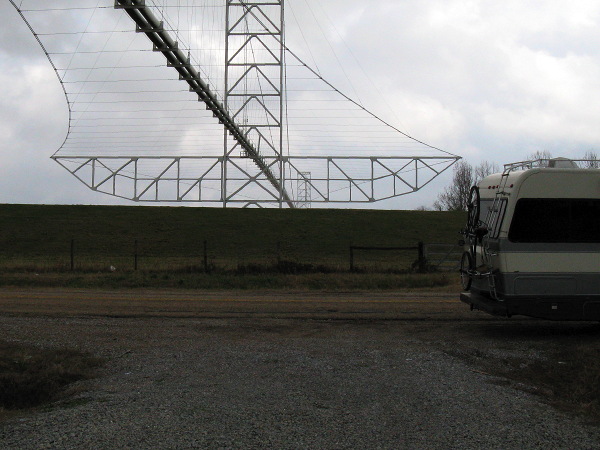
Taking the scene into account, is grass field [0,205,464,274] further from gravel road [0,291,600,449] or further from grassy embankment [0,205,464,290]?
gravel road [0,291,600,449]

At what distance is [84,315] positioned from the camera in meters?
13.1

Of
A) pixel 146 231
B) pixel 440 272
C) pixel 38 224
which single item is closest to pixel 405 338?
pixel 440 272

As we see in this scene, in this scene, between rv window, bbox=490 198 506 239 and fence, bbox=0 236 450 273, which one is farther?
fence, bbox=0 236 450 273

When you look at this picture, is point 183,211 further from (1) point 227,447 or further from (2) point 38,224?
(1) point 227,447

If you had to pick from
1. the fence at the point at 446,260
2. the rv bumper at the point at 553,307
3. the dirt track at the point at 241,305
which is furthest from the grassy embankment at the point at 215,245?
the rv bumper at the point at 553,307

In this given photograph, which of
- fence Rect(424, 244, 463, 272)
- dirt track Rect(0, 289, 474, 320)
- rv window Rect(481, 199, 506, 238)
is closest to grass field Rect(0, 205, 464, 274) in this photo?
fence Rect(424, 244, 463, 272)

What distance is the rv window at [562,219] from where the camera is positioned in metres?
10.4

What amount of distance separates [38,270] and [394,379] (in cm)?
2055

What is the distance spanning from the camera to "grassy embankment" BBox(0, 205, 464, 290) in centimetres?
2217

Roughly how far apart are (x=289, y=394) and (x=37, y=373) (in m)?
3.17

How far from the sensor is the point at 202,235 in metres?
38.3

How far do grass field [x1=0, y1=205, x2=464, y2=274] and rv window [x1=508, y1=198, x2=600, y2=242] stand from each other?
47.3 ft

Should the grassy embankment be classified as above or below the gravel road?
above

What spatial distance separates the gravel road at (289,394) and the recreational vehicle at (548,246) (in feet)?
2.53
